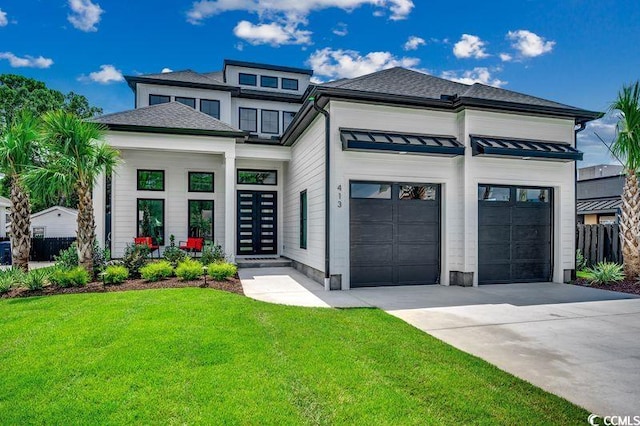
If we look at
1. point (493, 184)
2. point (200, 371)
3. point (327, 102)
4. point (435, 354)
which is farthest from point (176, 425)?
point (493, 184)

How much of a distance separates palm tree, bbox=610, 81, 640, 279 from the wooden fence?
3.56ft

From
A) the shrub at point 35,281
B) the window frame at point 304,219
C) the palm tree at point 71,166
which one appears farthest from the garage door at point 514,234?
the shrub at point 35,281

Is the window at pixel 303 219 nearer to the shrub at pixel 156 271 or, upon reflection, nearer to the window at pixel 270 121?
the shrub at pixel 156 271

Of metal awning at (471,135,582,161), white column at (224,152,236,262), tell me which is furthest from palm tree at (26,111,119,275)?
metal awning at (471,135,582,161)

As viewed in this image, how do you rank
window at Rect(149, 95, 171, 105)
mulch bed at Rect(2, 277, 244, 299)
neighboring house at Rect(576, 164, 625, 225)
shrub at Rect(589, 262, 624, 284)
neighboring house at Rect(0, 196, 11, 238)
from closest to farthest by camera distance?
mulch bed at Rect(2, 277, 244, 299)
shrub at Rect(589, 262, 624, 284)
window at Rect(149, 95, 171, 105)
neighboring house at Rect(576, 164, 625, 225)
neighboring house at Rect(0, 196, 11, 238)

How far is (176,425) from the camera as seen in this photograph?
264cm

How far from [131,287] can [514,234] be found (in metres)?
9.43

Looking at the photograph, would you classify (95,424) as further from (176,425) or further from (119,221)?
(119,221)

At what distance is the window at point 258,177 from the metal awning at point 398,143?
19.8 ft

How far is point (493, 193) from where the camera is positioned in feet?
30.8

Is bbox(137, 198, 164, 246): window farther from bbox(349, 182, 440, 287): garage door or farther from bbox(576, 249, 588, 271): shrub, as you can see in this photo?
bbox(576, 249, 588, 271): shrub

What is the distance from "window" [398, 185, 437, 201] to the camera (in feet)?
29.7

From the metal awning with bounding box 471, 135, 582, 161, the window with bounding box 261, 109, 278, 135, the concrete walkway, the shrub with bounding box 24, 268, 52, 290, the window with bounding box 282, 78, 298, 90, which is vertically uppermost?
the window with bounding box 282, 78, 298, 90

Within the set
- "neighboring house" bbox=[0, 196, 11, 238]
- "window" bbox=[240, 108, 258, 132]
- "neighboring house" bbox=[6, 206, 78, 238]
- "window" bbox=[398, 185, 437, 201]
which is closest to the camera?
"window" bbox=[398, 185, 437, 201]
